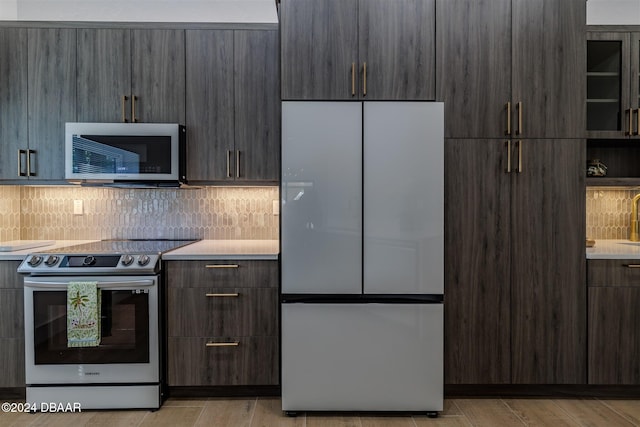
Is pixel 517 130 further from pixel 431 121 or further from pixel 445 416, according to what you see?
pixel 445 416

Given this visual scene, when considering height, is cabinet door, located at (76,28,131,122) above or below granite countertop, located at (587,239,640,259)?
above

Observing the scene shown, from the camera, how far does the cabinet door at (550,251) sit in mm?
2535

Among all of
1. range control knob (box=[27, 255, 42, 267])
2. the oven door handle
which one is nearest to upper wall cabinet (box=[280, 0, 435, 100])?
the oven door handle

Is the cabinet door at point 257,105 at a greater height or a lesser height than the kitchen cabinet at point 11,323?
greater

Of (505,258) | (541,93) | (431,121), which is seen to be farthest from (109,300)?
(541,93)

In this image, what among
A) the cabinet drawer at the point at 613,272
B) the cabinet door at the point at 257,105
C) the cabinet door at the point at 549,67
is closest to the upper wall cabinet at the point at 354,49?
the cabinet door at the point at 257,105

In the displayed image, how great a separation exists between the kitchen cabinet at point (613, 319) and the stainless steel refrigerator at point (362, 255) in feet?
3.38

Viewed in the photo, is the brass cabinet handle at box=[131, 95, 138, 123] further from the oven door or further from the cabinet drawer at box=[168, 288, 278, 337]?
the cabinet drawer at box=[168, 288, 278, 337]

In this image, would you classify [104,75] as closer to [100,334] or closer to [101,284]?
[101,284]

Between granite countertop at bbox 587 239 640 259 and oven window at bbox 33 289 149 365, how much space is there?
9.25ft

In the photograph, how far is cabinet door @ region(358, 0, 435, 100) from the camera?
2402mm

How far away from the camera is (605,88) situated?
8.97ft

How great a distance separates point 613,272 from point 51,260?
346 centimetres

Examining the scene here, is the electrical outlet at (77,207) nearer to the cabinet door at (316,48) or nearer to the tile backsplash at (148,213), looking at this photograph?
the tile backsplash at (148,213)
